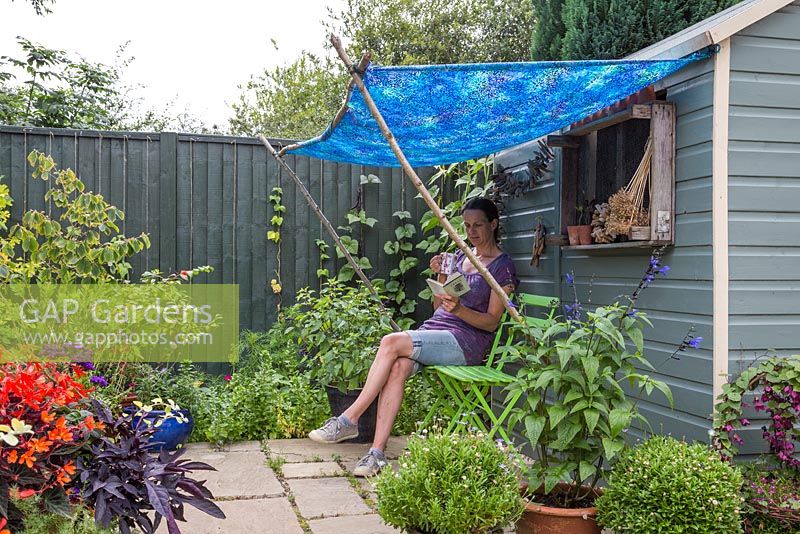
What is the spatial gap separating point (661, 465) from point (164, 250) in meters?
3.73

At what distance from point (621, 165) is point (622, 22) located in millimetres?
4759

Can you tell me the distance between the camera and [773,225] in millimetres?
2643

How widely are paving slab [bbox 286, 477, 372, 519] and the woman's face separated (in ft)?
4.85

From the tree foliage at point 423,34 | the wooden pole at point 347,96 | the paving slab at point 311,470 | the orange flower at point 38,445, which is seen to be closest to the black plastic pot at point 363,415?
the paving slab at point 311,470

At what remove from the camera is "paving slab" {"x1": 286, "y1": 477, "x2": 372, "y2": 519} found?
9.63 ft

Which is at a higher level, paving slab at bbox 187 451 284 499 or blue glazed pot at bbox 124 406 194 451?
blue glazed pot at bbox 124 406 194 451

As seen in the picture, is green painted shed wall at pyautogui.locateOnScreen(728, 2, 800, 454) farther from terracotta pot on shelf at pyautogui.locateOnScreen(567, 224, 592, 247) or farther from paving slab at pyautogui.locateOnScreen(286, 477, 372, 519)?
paving slab at pyautogui.locateOnScreen(286, 477, 372, 519)

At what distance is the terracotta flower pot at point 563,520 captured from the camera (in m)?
2.24

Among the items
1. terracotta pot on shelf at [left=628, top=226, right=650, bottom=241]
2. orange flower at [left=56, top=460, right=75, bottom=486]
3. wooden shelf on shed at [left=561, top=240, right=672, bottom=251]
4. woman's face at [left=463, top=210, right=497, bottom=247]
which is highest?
woman's face at [left=463, top=210, right=497, bottom=247]

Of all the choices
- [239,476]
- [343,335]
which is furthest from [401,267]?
[239,476]

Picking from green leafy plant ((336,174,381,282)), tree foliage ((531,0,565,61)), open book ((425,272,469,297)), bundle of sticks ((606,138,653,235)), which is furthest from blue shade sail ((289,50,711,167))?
tree foliage ((531,0,565,61))

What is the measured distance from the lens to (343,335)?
425 centimetres

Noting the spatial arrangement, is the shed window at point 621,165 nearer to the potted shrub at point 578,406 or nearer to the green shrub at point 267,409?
the potted shrub at point 578,406

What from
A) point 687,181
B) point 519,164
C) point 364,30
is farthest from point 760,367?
point 364,30
